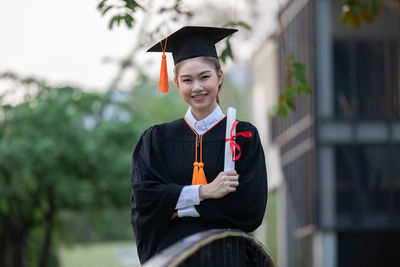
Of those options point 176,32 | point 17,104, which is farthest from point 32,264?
point 176,32

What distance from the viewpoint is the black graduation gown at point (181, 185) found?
150 inches

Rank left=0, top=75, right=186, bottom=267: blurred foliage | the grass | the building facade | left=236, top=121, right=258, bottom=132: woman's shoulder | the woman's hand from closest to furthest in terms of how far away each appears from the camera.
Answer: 1. the woman's hand
2. left=236, top=121, right=258, bottom=132: woman's shoulder
3. left=0, top=75, right=186, bottom=267: blurred foliage
4. the building facade
5. the grass

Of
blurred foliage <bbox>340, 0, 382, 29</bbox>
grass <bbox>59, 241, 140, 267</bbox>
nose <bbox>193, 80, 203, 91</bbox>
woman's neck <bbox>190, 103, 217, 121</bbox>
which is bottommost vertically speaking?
grass <bbox>59, 241, 140, 267</bbox>

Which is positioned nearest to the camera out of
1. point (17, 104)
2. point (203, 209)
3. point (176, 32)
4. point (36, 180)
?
point (203, 209)

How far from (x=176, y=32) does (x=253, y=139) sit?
0.74m

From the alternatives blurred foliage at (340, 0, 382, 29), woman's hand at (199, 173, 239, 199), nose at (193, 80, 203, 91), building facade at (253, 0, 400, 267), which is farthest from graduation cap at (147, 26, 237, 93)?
building facade at (253, 0, 400, 267)

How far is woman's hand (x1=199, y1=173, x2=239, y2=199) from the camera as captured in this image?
3.74 m

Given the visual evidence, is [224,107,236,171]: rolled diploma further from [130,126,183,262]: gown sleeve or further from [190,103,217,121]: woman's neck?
[130,126,183,262]: gown sleeve

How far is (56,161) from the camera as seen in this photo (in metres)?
15.7

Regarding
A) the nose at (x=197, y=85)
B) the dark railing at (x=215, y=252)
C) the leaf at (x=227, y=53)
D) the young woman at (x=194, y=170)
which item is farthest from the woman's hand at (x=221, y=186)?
the leaf at (x=227, y=53)

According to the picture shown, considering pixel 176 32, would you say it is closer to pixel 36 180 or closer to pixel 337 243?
pixel 36 180

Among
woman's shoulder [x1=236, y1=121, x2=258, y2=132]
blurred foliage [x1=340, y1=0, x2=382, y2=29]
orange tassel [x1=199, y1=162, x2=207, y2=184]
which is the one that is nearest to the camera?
orange tassel [x1=199, y1=162, x2=207, y2=184]

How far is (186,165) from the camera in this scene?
398 centimetres

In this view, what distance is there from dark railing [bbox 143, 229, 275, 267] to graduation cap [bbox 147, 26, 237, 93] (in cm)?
105
